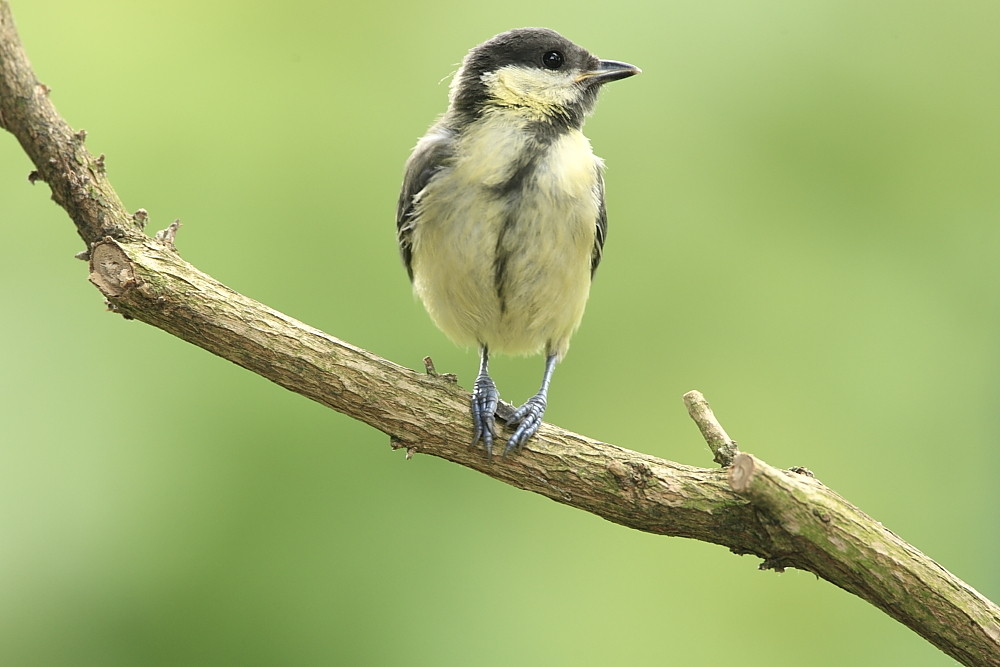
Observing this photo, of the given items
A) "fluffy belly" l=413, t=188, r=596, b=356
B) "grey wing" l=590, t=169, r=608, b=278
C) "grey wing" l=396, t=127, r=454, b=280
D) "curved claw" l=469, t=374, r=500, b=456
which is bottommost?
"curved claw" l=469, t=374, r=500, b=456

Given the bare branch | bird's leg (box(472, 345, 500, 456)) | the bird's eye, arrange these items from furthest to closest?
1. the bird's eye
2. bird's leg (box(472, 345, 500, 456))
3. the bare branch

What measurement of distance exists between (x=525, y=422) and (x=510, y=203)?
681mm

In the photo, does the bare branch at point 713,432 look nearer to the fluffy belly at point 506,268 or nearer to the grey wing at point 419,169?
the fluffy belly at point 506,268

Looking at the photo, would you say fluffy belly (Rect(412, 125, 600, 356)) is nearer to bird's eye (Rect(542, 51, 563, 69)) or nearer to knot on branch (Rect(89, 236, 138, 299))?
bird's eye (Rect(542, 51, 563, 69))

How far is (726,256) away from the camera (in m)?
4.72

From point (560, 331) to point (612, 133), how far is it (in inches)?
61.2

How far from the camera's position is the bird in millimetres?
3113

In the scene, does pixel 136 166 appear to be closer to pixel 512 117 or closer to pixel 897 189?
pixel 512 117

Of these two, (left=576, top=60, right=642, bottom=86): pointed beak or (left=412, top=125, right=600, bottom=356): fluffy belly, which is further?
(left=576, top=60, right=642, bottom=86): pointed beak

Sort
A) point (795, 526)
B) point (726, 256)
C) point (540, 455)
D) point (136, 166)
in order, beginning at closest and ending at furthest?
1. point (795, 526)
2. point (540, 455)
3. point (136, 166)
4. point (726, 256)

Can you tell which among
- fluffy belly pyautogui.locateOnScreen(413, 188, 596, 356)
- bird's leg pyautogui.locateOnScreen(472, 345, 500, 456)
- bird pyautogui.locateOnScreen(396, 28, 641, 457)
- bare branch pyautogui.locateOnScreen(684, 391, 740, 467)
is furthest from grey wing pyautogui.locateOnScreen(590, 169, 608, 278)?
bare branch pyautogui.locateOnScreen(684, 391, 740, 467)

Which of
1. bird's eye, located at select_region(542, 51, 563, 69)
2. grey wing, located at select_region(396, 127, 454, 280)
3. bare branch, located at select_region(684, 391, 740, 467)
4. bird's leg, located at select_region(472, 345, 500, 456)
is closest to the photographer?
bare branch, located at select_region(684, 391, 740, 467)

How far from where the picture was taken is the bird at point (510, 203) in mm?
3113

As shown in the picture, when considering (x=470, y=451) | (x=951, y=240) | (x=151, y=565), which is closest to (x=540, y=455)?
(x=470, y=451)
